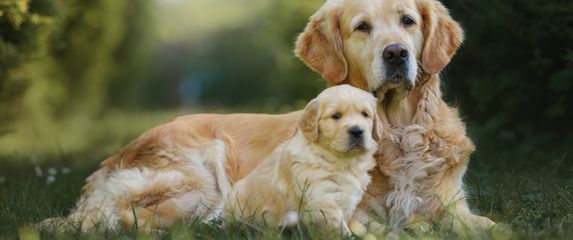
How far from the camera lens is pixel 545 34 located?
6488 mm

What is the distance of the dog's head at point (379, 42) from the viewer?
14.6 feet

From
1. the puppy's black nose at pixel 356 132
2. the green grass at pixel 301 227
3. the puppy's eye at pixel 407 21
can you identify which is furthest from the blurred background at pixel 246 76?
the puppy's black nose at pixel 356 132

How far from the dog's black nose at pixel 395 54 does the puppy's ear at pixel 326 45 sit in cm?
39

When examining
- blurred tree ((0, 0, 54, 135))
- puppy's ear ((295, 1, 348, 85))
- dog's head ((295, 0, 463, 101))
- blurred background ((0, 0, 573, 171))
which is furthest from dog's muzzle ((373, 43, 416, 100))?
blurred tree ((0, 0, 54, 135))

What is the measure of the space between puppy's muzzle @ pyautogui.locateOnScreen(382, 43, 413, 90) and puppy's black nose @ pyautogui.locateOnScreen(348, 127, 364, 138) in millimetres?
502

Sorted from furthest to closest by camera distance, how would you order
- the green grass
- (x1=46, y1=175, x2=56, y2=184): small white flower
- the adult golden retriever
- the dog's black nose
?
(x1=46, y1=175, x2=56, y2=184): small white flower → the adult golden retriever → the dog's black nose → the green grass

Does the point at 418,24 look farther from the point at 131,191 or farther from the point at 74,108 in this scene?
the point at 74,108

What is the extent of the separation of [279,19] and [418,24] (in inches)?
305

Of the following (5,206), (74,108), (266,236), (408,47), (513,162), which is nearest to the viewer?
(266,236)

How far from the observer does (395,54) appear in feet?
14.4

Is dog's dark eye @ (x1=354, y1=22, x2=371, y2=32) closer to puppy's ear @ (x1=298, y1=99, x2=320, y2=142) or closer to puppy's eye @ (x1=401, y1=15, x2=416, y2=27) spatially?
puppy's eye @ (x1=401, y1=15, x2=416, y2=27)

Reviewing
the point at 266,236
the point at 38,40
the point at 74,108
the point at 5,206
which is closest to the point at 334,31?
the point at 266,236

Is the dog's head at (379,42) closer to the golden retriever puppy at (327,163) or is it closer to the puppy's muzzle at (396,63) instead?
the puppy's muzzle at (396,63)

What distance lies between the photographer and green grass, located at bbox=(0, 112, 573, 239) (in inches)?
159
